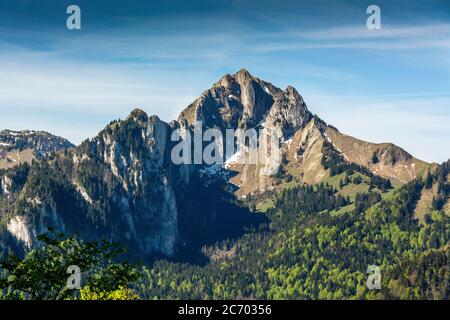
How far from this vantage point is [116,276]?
62062 millimetres

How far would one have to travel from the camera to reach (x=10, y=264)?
57438 mm
